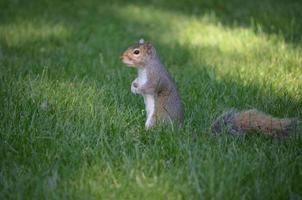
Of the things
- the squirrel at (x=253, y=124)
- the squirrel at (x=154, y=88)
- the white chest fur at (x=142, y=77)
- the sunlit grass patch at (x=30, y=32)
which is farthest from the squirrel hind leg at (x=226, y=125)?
the sunlit grass patch at (x=30, y=32)

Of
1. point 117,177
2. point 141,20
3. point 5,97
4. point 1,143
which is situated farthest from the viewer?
point 141,20

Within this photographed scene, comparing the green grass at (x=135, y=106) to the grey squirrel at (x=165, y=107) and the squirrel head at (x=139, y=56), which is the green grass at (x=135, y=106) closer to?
the grey squirrel at (x=165, y=107)

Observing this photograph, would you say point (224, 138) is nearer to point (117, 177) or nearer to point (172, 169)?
point (172, 169)

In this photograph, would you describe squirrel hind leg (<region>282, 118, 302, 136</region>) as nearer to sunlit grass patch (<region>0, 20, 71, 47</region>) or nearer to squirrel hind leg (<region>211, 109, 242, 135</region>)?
squirrel hind leg (<region>211, 109, 242, 135</region>)

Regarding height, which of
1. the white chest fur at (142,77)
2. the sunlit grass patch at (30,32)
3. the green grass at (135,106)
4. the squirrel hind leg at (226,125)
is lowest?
the sunlit grass patch at (30,32)

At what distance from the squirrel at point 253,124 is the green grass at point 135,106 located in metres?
0.06

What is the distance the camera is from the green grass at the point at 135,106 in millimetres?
2277

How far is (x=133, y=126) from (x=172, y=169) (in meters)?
0.64

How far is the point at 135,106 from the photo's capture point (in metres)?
3.45

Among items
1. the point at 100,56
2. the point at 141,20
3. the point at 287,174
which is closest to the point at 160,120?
the point at 287,174

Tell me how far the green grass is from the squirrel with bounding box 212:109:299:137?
0.06 m

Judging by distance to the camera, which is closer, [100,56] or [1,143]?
[1,143]

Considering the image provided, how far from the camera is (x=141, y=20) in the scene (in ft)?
21.9

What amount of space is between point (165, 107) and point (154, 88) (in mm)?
124
